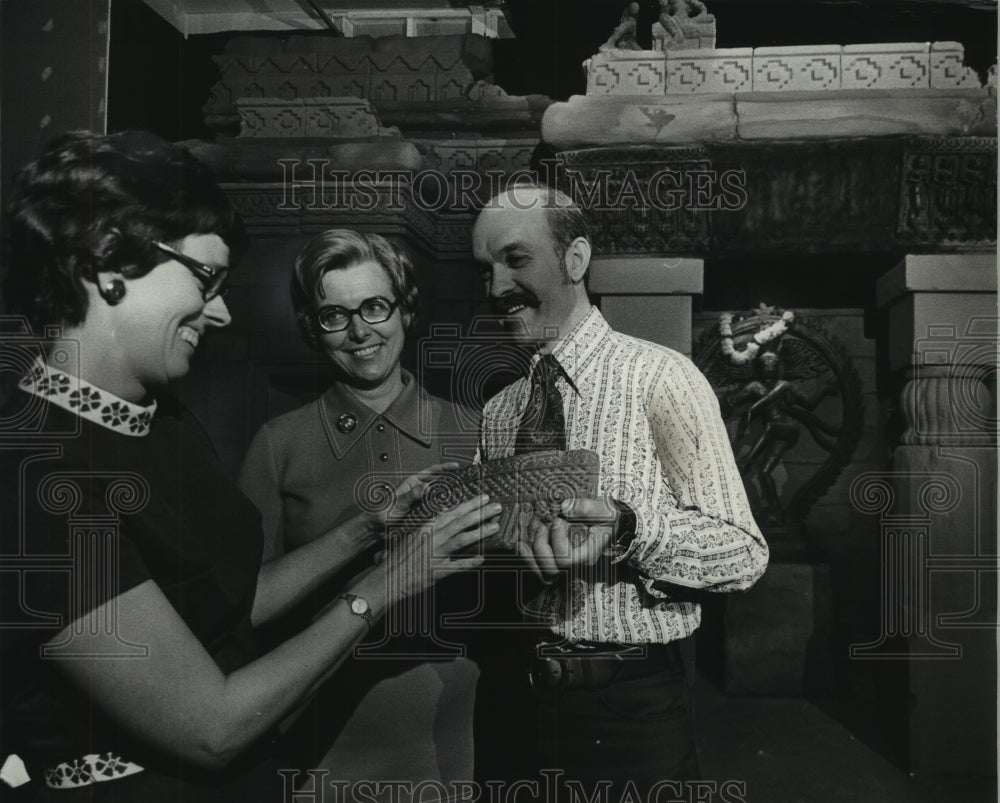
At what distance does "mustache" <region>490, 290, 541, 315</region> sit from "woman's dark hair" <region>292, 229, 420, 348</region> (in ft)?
0.59

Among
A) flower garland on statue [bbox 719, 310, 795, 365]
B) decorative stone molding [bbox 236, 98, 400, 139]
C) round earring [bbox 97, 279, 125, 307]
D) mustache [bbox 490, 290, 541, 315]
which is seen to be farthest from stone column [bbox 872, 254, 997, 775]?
round earring [bbox 97, 279, 125, 307]

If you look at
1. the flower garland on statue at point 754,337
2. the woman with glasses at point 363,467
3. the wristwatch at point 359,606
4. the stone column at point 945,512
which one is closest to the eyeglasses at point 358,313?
the woman with glasses at point 363,467

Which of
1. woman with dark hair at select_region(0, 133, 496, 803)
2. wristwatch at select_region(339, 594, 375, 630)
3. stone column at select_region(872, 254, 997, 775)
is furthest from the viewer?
stone column at select_region(872, 254, 997, 775)

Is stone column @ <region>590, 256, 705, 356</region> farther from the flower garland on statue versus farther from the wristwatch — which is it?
the wristwatch

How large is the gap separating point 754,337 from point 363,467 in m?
0.89

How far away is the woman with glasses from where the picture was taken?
6.50ft

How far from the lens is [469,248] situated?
198 centimetres

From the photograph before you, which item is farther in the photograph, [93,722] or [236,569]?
[236,569]

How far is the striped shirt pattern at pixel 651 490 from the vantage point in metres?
1.81

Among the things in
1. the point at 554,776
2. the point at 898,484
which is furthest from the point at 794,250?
the point at 554,776

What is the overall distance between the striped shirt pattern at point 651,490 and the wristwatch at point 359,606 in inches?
13.5

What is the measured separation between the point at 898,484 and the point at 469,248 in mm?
1056

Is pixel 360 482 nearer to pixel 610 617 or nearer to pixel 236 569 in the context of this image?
pixel 236 569

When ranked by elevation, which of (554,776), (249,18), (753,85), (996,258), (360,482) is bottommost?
(554,776)
